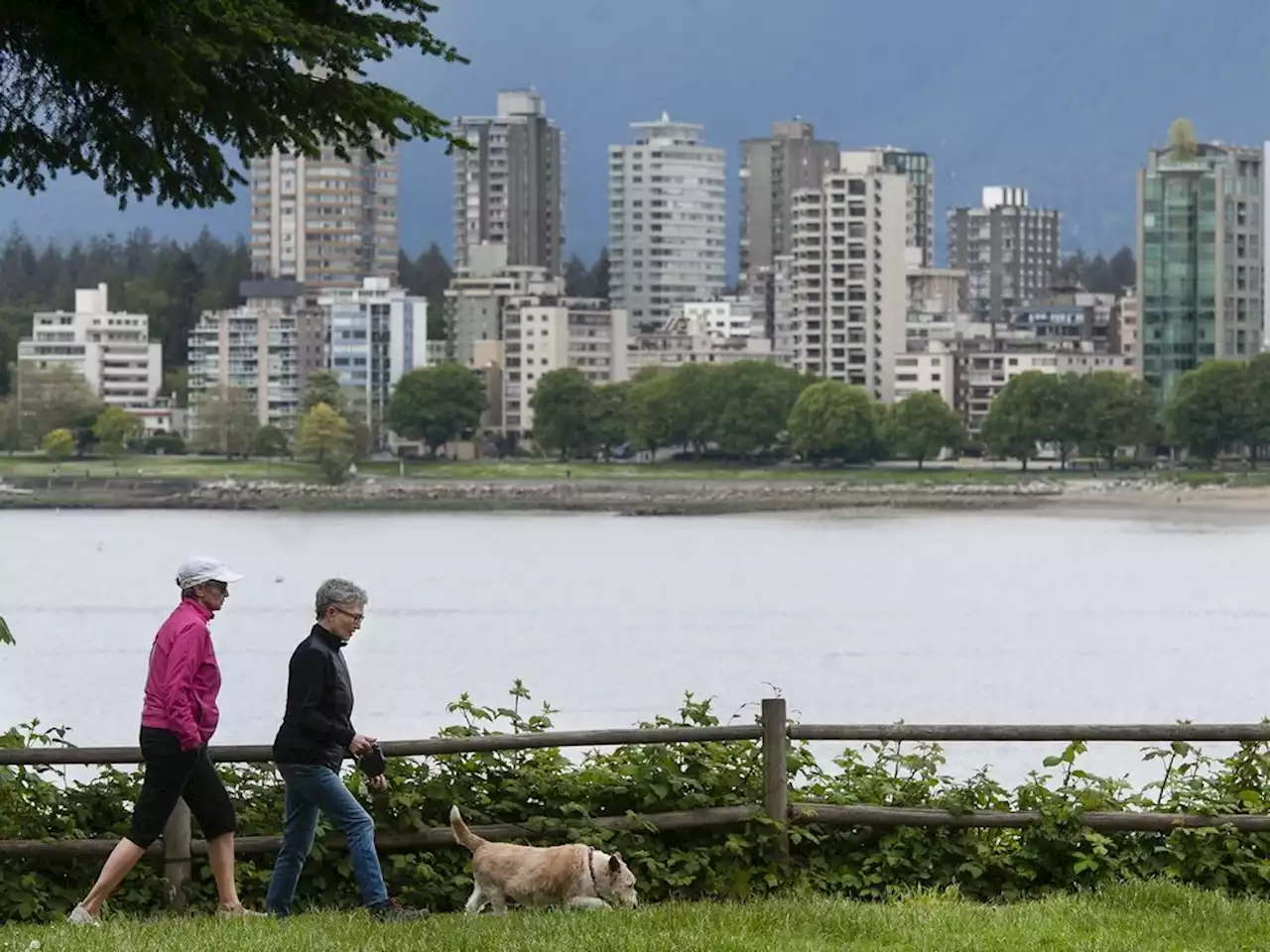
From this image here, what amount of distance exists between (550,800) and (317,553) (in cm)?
8793

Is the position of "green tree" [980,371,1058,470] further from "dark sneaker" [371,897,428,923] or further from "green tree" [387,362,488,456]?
"dark sneaker" [371,897,428,923]

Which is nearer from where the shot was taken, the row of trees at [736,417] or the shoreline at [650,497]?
the shoreline at [650,497]

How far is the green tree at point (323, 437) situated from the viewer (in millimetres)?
164500

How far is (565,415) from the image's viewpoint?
563 feet

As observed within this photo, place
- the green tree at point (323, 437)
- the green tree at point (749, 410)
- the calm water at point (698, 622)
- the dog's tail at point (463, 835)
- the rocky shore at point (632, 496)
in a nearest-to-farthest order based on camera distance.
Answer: the dog's tail at point (463, 835)
the calm water at point (698, 622)
the rocky shore at point (632, 496)
the green tree at point (323, 437)
the green tree at point (749, 410)

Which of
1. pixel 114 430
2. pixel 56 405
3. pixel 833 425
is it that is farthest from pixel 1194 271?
pixel 56 405

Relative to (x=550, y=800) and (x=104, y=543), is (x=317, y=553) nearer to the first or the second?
(x=104, y=543)

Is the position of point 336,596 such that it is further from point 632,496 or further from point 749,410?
point 749,410

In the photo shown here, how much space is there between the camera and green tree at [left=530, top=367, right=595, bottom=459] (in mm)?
171500

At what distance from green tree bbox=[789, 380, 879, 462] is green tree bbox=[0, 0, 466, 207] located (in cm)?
15050

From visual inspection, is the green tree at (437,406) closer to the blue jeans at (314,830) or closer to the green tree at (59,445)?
the green tree at (59,445)

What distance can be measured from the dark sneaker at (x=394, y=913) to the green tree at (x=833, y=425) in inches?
5950

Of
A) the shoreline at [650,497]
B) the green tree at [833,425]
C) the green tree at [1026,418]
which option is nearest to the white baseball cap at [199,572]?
the shoreline at [650,497]

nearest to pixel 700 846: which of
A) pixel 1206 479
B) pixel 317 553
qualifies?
pixel 317 553
